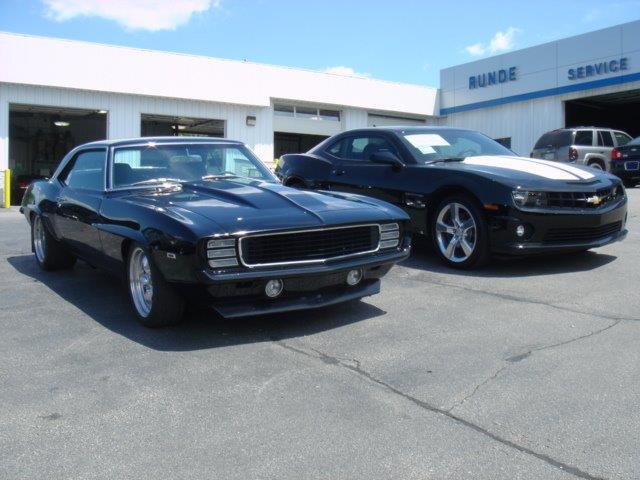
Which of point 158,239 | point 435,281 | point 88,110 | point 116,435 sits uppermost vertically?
point 88,110

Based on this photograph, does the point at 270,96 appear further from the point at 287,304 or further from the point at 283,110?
the point at 287,304

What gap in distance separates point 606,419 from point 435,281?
9.29 ft

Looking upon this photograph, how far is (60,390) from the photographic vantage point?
332 cm

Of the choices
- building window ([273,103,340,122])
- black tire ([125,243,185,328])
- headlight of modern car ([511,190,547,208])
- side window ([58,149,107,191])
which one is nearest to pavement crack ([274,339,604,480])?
black tire ([125,243,185,328])

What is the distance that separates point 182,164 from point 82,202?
90 cm

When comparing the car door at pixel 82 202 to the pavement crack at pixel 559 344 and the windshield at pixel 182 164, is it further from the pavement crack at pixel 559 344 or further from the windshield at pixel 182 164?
the pavement crack at pixel 559 344

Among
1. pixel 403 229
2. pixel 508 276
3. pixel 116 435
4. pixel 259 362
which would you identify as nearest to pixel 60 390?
pixel 116 435

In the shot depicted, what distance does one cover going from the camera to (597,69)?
2178cm

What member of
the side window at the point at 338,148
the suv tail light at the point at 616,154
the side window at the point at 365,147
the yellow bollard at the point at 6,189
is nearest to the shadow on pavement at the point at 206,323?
the side window at the point at 365,147

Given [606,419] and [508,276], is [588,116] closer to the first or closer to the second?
[508,276]

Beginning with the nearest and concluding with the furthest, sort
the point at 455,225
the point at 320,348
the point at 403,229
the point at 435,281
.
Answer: the point at 320,348
the point at 403,229
the point at 435,281
the point at 455,225

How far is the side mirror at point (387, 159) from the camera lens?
665cm

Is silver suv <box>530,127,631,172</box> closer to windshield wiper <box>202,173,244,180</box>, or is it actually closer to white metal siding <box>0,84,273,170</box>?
white metal siding <box>0,84,273,170</box>

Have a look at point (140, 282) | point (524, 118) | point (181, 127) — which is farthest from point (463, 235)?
point (181, 127)
